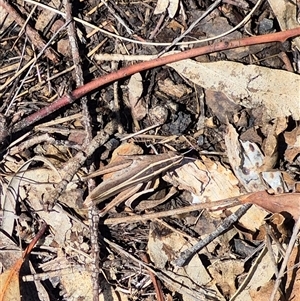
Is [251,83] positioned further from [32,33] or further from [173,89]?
[32,33]

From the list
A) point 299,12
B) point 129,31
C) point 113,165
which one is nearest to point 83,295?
point 113,165

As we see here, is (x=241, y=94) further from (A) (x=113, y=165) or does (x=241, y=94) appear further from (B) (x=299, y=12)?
(A) (x=113, y=165)

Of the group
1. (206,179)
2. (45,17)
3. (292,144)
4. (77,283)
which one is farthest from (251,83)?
(77,283)

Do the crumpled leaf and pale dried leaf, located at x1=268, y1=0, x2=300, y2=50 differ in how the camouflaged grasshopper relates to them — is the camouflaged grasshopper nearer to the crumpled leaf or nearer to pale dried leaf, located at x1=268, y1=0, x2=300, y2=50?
the crumpled leaf

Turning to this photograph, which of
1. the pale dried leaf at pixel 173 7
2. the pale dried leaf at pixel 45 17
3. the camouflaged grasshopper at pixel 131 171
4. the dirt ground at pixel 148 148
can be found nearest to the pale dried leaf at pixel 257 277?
the dirt ground at pixel 148 148

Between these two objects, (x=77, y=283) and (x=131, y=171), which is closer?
(x=131, y=171)
